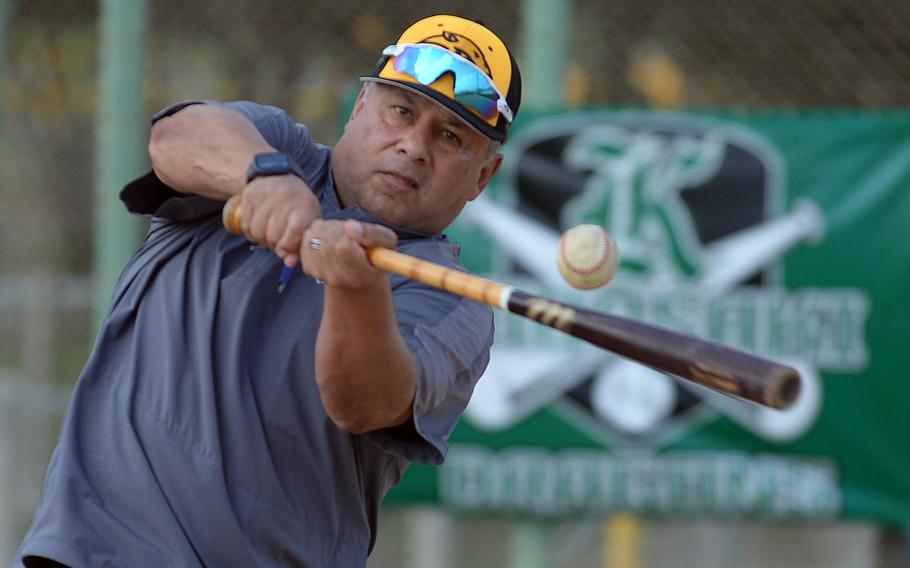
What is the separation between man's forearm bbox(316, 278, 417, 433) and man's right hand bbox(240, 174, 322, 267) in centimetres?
13

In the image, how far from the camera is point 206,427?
8.11ft

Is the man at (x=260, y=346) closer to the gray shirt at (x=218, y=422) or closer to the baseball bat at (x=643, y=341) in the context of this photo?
the gray shirt at (x=218, y=422)

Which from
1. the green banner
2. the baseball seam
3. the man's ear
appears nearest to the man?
the man's ear

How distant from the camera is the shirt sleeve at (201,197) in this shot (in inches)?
103

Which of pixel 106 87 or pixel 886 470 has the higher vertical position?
pixel 106 87


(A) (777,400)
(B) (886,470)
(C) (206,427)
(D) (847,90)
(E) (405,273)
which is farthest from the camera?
(D) (847,90)

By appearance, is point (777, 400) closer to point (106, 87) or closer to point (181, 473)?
point (181, 473)

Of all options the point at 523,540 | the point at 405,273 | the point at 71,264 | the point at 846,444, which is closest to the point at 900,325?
the point at 846,444

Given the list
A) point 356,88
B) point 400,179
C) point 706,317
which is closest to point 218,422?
point 400,179

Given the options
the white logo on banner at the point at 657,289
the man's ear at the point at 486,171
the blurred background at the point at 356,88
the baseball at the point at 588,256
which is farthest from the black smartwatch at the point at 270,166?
the blurred background at the point at 356,88

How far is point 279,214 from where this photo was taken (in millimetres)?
2248

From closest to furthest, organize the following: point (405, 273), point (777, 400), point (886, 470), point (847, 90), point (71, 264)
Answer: point (777, 400) < point (405, 273) < point (886, 470) < point (847, 90) < point (71, 264)

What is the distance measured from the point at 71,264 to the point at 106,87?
127 inches

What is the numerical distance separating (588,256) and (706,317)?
3.11 metres
